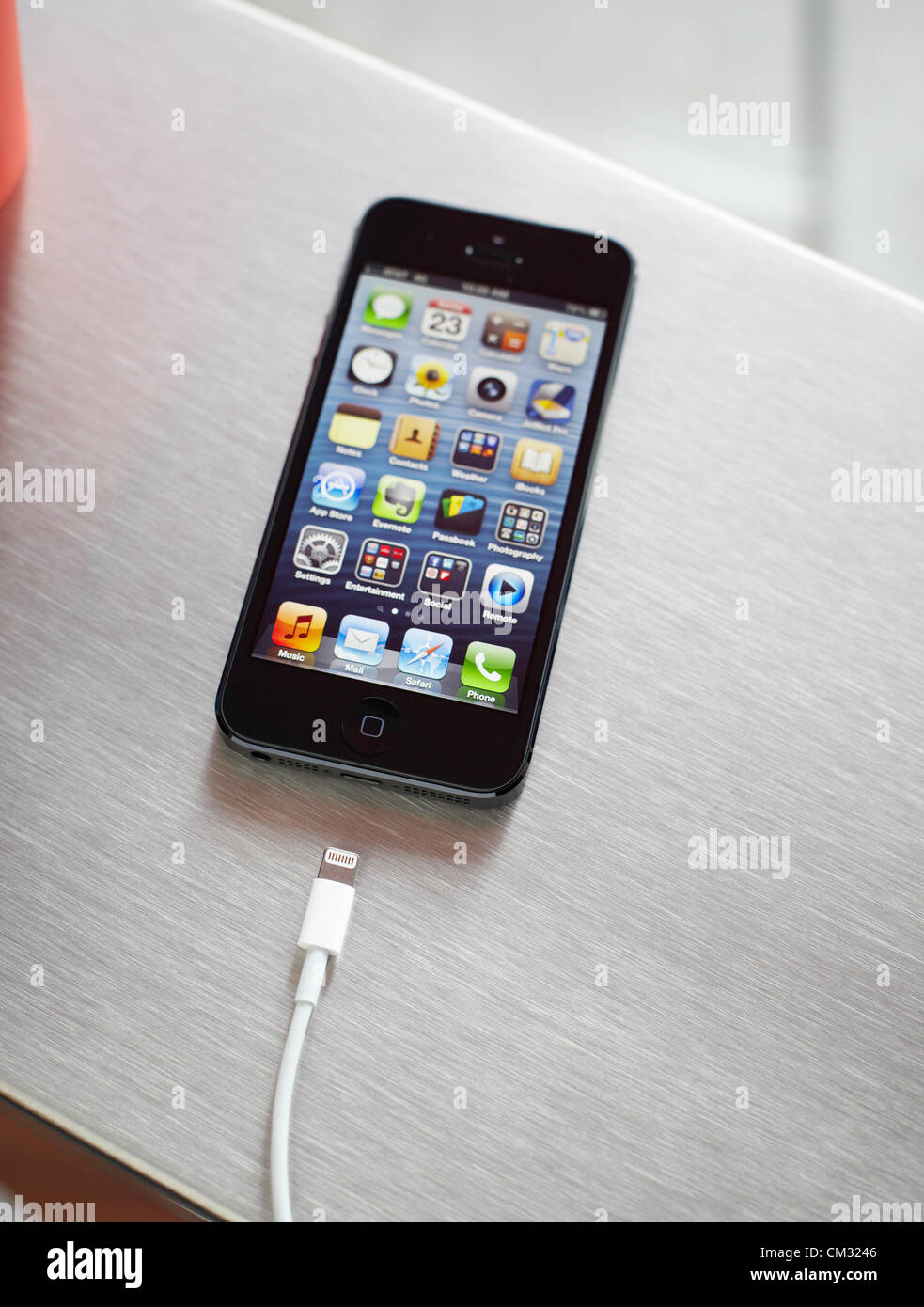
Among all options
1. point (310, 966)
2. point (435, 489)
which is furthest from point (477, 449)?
point (310, 966)

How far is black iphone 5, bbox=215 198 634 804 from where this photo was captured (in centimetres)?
57

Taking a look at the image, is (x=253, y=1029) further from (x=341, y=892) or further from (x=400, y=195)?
(x=400, y=195)

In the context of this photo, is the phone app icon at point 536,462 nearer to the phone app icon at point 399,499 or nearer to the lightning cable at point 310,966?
the phone app icon at point 399,499

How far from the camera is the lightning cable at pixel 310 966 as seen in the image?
49 centimetres

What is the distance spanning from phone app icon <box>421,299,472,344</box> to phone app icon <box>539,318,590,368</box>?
51mm

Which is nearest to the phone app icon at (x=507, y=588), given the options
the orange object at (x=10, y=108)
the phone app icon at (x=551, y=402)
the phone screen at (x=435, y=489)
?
the phone screen at (x=435, y=489)

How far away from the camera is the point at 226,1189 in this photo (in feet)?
1.60

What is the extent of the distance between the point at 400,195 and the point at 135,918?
0.51 metres

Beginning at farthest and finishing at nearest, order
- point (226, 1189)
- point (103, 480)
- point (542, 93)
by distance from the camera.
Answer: point (542, 93) → point (103, 480) → point (226, 1189)

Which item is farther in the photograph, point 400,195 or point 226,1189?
point 400,195

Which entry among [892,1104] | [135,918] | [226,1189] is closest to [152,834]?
[135,918]

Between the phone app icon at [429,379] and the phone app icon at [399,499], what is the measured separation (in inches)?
2.4

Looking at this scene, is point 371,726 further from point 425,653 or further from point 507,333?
point 507,333

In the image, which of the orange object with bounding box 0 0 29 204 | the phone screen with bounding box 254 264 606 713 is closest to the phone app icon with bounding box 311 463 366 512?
the phone screen with bounding box 254 264 606 713
